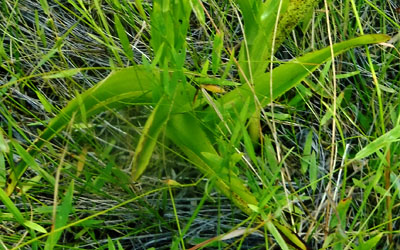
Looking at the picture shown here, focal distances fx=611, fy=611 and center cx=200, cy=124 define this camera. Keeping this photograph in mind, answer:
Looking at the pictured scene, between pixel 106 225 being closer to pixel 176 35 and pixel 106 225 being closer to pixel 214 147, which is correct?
pixel 214 147

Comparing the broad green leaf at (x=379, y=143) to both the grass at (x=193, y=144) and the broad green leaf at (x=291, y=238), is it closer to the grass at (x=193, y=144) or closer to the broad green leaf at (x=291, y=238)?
the grass at (x=193, y=144)

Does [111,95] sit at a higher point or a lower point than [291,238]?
higher

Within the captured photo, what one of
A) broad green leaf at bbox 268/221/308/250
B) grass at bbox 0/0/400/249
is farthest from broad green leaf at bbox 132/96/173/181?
broad green leaf at bbox 268/221/308/250

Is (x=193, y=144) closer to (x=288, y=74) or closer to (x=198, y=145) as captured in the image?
(x=198, y=145)

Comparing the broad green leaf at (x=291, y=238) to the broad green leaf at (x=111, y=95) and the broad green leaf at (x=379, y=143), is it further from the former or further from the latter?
the broad green leaf at (x=111, y=95)

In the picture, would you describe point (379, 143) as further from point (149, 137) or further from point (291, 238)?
point (149, 137)

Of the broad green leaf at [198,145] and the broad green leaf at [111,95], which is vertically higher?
the broad green leaf at [111,95]

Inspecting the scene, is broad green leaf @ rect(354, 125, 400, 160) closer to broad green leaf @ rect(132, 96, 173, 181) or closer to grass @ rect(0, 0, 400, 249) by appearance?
grass @ rect(0, 0, 400, 249)

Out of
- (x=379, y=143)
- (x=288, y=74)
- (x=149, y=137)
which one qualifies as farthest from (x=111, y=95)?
(x=379, y=143)

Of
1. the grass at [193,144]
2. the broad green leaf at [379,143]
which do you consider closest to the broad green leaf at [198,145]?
the grass at [193,144]
